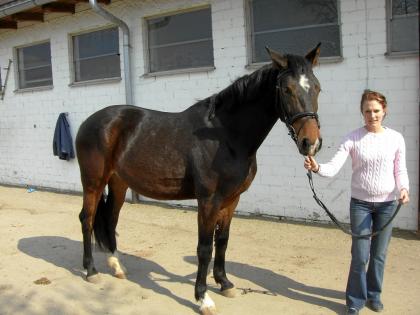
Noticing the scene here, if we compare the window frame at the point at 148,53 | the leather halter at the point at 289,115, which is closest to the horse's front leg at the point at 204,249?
the leather halter at the point at 289,115

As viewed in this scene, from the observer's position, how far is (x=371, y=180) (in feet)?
10.0

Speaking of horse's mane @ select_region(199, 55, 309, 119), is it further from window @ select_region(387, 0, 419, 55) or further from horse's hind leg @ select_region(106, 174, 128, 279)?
window @ select_region(387, 0, 419, 55)

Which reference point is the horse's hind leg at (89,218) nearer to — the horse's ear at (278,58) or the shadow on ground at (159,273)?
the shadow on ground at (159,273)

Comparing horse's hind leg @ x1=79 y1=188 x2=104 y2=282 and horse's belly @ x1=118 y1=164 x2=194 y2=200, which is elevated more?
horse's belly @ x1=118 y1=164 x2=194 y2=200

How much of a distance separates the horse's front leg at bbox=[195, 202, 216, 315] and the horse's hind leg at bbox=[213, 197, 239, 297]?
305 mm

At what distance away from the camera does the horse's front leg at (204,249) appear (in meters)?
3.35

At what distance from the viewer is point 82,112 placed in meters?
8.52

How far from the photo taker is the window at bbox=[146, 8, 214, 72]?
6844mm

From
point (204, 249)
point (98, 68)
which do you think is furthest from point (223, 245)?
point (98, 68)

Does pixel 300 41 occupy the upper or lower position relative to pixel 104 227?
upper

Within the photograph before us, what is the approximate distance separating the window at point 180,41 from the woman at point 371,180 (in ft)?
13.4

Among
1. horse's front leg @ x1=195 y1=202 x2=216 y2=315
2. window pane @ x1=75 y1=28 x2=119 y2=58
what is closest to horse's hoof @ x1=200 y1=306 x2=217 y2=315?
horse's front leg @ x1=195 y1=202 x2=216 y2=315

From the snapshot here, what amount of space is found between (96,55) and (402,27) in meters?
5.50

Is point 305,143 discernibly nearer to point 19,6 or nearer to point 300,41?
point 300,41
